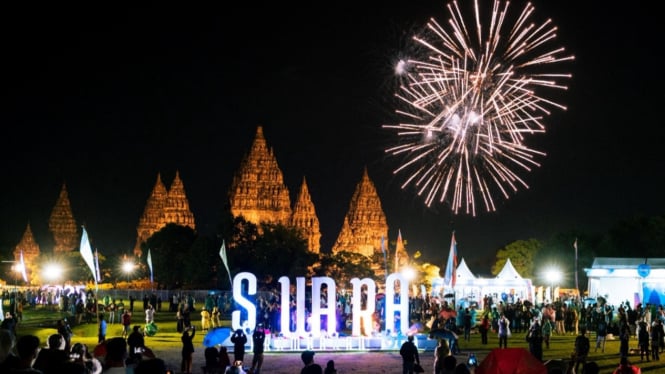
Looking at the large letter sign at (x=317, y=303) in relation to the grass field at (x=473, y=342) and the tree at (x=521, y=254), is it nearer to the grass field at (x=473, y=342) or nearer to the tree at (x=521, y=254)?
the grass field at (x=473, y=342)

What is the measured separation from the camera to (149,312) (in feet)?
119

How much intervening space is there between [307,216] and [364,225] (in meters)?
9.17

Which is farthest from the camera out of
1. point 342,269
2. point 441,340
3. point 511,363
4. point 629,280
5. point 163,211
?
point 163,211

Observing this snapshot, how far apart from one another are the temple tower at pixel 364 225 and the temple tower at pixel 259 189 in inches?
507

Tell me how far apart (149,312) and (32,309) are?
2416cm

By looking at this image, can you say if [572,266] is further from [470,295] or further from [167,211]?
[167,211]

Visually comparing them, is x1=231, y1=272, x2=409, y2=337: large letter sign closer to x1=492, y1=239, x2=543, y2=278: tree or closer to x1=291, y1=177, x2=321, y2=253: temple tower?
x1=492, y1=239, x2=543, y2=278: tree

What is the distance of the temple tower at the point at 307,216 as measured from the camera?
13525 centimetres

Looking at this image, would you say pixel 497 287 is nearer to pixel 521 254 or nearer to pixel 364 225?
pixel 521 254

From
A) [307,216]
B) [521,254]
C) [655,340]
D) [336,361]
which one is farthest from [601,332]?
[307,216]

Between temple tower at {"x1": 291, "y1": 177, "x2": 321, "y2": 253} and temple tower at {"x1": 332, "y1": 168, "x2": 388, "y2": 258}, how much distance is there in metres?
4.88

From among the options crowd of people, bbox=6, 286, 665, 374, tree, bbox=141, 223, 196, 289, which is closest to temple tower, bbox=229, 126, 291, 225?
tree, bbox=141, 223, 196, 289

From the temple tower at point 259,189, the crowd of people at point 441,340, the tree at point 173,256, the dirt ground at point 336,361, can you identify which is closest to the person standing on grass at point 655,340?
the crowd of people at point 441,340

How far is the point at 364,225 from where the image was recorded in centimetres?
13875
